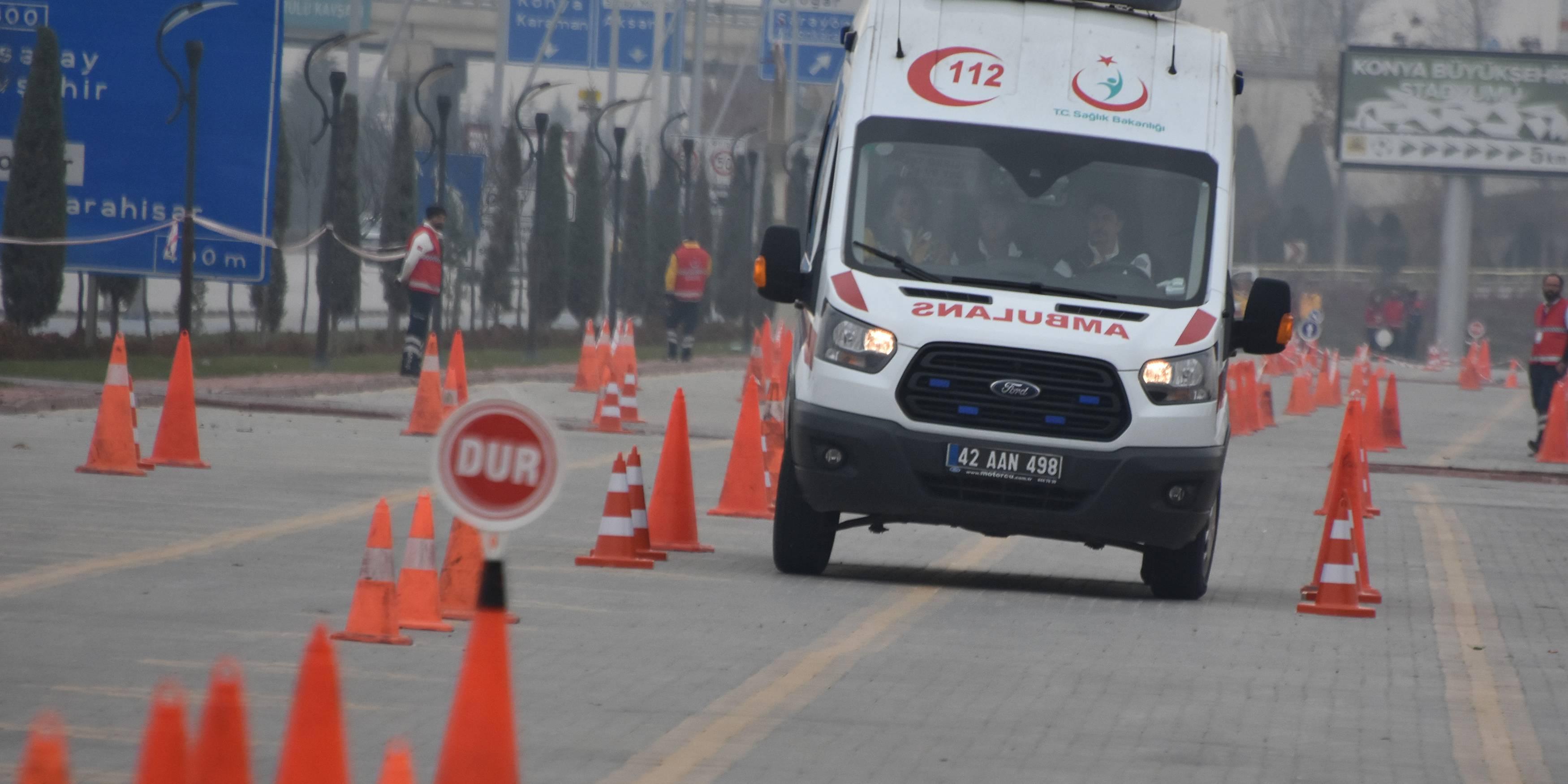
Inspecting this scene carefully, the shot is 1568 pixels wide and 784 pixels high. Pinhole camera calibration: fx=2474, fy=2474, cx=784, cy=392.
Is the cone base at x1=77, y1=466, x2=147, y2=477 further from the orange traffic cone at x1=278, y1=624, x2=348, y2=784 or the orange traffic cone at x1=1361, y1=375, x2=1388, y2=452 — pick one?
the orange traffic cone at x1=1361, y1=375, x2=1388, y2=452

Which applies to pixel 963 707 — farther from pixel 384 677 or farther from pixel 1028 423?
pixel 1028 423

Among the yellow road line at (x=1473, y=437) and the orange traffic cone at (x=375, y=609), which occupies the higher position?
the yellow road line at (x=1473, y=437)

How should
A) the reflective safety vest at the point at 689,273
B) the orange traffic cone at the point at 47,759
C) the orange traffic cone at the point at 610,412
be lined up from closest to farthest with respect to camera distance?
the orange traffic cone at the point at 47,759 → the orange traffic cone at the point at 610,412 → the reflective safety vest at the point at 689,273

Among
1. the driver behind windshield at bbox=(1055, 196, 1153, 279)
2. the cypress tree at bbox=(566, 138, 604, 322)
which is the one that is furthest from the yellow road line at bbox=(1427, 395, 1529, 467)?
the cypress tree at bbox=(566, 138, 604, 322)

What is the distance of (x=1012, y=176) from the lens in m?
12.1

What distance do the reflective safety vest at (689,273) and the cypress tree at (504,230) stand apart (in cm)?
317

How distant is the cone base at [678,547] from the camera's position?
1304cm

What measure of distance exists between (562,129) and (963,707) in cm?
3586

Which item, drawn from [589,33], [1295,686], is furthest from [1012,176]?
[589,33]

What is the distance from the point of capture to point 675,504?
1302 cm

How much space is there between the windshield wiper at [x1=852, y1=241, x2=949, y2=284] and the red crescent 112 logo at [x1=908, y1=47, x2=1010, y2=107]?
0.89 meters

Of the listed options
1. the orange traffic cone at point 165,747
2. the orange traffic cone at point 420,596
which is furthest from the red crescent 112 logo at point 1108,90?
the orange traffic cone at point 165,747

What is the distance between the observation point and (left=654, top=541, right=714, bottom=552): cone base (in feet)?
42.8

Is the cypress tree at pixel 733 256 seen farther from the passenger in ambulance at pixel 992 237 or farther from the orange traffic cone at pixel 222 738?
the orange traffic cone at pixel 222 738
